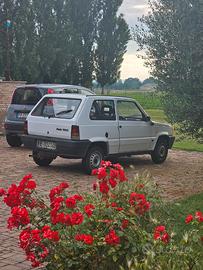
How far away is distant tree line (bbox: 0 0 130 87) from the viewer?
30.7 m

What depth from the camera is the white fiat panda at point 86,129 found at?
11258 millimetres

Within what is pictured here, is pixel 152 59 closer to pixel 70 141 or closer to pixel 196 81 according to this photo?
pixel 196 81

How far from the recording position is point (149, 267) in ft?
12.1

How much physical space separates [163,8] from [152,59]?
3.50 ft

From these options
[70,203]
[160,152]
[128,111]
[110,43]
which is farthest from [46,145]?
[110,43]

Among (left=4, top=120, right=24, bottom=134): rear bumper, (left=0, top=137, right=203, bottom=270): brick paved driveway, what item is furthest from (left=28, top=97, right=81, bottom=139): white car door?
(left=4, top=120, right=24, bottom=134): rear bumper

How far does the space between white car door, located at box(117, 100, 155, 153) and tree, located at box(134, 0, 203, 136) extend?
1.75 m

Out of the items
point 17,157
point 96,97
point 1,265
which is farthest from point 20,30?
point 1,265

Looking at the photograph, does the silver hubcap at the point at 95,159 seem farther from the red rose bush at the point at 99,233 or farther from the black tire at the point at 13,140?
the red rose bush at the point at 99,233

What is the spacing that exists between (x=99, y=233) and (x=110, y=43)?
4421 cm

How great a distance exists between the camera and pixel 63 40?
36.3 metres

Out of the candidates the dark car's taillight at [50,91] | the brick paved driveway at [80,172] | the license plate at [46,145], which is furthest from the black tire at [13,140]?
the license plate at [46,145]

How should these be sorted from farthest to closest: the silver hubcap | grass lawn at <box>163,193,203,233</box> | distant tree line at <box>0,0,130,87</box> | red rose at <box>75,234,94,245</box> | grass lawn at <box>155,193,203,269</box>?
distant tree line at <box>0,0,130,87</box>, the silver hubcap, grass lawn at <box>163,193,203,233</box>, grass lawn at <box>155,193,203,269</box>, red rose at <box>75,234,94,245</box>

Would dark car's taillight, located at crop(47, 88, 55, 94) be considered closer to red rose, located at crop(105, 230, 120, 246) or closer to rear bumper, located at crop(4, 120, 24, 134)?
rear bumper, located at crop(4, 120, 24, 134)
